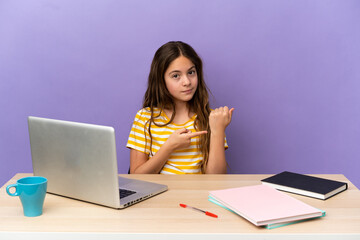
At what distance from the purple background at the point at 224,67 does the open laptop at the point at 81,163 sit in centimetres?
112

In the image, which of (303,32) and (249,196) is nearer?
(249,196)

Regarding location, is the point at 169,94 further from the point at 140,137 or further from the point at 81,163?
the point at 81,163

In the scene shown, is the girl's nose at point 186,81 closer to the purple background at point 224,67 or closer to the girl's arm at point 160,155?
the girl's arm at point 160,155

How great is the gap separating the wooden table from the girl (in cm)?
55

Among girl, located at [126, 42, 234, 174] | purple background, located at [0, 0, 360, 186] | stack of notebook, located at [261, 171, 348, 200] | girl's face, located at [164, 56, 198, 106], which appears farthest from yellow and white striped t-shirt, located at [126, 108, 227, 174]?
stack of notebook, located at [261, 171, 348, 200]

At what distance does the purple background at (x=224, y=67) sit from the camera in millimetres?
2242

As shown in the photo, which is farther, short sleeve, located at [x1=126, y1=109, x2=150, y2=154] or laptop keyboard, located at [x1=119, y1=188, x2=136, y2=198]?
short sleeve, located at [x1=126, y1=109, x2=150, y2=154]

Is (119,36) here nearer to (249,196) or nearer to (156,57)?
(156,57)

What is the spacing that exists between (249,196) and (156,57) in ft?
3.30

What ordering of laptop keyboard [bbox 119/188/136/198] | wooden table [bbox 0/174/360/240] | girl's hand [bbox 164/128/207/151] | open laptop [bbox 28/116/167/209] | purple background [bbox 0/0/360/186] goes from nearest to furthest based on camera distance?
wooden table [bbox 0/174/360/240] → open laptop [bbox 28/116/167/209] → laptop keyboard [bbox 119/188/136/198] → girl's hand [bbox 164/128/207/151] → purple background [bbox 0/0/360/186]

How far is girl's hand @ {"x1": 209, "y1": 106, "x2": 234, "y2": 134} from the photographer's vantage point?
1693mm

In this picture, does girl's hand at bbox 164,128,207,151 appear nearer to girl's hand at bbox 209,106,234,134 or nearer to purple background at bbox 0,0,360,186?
girl's hand at bbox 209,106,234,134

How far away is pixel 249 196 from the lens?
1.17 metres

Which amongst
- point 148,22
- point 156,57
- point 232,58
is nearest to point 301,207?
point 156,57
